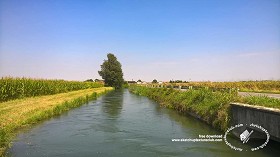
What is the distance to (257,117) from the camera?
14.5 metres

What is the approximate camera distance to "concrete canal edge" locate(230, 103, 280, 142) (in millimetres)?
12827

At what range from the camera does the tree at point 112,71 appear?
11400 cm

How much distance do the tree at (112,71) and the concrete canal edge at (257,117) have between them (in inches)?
3830

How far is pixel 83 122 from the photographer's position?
23.5m

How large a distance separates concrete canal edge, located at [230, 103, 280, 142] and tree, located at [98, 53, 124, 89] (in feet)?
319

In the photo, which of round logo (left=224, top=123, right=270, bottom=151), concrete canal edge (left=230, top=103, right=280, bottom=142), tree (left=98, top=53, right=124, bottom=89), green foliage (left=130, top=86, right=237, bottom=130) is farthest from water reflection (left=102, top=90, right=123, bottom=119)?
tree (left=98, top=53, right=124, bottom=89)

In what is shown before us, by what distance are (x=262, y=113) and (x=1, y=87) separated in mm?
28330

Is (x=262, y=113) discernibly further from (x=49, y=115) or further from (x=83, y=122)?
(x=49, y=115)

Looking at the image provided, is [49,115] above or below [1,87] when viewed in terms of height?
below

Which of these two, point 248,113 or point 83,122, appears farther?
point 83,122

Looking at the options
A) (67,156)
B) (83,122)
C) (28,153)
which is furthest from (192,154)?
(83,122)

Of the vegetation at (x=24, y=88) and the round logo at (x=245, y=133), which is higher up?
the vegetation at (x=24, y=88)

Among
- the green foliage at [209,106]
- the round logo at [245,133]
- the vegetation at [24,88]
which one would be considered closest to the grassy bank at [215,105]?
the green foliage at [209,106]

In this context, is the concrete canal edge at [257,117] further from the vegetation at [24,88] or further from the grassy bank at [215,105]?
the vegetation at [24,88]
